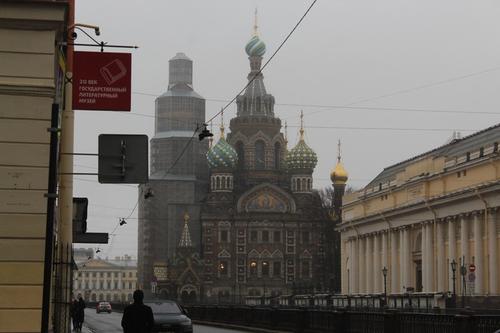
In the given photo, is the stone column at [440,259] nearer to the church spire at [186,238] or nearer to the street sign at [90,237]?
the street sign at [90,237]

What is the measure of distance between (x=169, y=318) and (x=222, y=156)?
123063 mm

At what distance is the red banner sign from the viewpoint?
1867cm

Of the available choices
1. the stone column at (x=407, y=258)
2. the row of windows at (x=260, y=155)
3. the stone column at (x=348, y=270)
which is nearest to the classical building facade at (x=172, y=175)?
the row of windows at (x=260, y=155)

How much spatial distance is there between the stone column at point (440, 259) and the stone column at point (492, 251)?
902 centimetres

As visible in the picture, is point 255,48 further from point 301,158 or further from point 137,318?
point 137,318

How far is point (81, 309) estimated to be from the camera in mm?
41969

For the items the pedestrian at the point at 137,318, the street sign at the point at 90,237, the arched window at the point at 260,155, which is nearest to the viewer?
the pedestrian at the point at 137,318

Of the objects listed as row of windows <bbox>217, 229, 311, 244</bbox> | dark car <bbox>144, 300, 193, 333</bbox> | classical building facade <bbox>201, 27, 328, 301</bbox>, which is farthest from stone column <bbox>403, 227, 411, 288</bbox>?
dark car <bbox>144, 300, 193, 333</bbox>

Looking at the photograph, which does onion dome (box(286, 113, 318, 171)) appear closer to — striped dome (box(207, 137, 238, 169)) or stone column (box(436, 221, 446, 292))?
striped dome (box(207, 137, 238, 169))

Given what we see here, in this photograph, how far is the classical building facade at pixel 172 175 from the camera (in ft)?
524

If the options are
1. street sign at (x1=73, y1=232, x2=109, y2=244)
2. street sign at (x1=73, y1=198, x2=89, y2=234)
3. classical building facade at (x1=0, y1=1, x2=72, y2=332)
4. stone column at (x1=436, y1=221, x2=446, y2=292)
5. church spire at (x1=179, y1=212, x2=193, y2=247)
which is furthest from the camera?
church spire at (x1=179, y1=212, x2=193, y2=247)

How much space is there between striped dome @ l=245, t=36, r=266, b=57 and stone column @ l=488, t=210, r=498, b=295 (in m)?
87.7

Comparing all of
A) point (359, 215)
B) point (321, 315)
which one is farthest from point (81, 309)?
point (359, 215)

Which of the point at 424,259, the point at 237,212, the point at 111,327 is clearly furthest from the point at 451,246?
the point at 237,212
